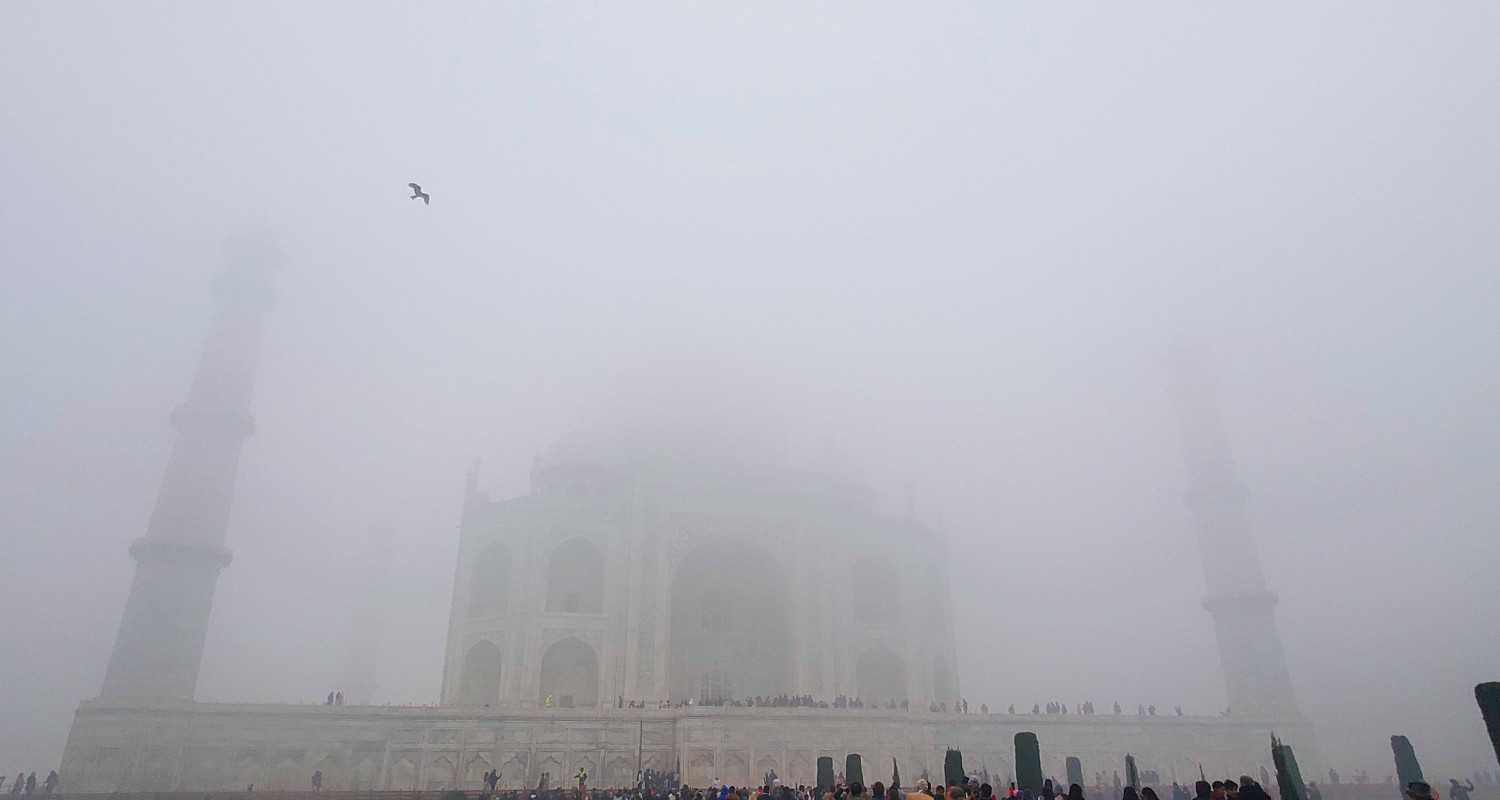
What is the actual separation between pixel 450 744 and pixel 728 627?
1306cm

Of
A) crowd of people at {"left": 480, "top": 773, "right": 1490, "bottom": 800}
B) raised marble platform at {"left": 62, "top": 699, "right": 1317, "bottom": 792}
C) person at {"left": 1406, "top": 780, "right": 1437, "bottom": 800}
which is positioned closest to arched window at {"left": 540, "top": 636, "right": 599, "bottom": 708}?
raised marble platform at {"left": 62, "top": 699, "right": 1317, "bottom": 792}

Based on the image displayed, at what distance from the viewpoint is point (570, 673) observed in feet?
107

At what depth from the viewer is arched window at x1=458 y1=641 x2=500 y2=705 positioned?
3207cm

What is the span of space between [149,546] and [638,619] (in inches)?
588

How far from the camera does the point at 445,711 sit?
80.2 feet

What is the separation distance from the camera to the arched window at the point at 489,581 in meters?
33.4

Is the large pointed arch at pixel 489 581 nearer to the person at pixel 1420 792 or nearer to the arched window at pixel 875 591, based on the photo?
the arched window at pixel 875 591

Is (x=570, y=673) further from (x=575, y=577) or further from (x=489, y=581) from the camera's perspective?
(x=489, y=581)

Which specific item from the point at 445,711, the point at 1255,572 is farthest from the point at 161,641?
the point at 1255,572

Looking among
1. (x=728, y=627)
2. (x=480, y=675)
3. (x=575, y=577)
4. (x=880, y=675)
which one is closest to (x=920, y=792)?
(x=575, y=577)

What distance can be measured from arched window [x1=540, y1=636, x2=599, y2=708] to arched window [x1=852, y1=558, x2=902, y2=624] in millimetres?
9978

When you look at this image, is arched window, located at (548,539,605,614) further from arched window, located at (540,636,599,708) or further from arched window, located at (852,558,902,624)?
arched window, located at (852,558,902,624)

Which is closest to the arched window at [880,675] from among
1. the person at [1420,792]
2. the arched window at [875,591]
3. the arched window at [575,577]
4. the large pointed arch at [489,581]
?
the arched window at [875,591]

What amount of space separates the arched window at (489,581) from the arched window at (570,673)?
105 inches
